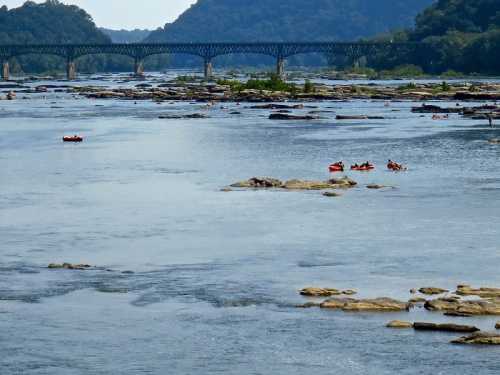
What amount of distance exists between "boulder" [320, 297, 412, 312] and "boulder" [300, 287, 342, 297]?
3.77 feet

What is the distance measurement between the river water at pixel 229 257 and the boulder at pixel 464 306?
0.93 metres

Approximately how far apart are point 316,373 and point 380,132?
285 feet

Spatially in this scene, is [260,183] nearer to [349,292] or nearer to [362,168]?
[362,168]

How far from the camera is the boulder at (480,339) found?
1512 inches

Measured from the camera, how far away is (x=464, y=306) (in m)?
42.1

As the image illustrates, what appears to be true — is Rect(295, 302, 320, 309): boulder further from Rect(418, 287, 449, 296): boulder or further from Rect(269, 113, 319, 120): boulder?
Rect(269, 113, 319, 120): boulder

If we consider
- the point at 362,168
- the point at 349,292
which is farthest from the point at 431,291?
the point at 362,168

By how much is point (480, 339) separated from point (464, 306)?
11.8ft

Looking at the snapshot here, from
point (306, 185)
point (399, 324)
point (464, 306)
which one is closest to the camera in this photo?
point (399, 324)

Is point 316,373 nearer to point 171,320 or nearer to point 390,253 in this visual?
point 171,320

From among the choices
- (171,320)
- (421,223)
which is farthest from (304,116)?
(171,320)

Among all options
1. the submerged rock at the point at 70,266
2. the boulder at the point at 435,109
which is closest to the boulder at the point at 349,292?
Answer: the submerged rock at the point at 70,266

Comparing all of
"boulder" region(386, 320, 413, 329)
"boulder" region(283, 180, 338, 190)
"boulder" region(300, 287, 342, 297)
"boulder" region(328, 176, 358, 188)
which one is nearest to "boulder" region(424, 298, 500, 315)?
"boulder" region(386, 320, 413, 329)

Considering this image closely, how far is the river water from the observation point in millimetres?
38031
